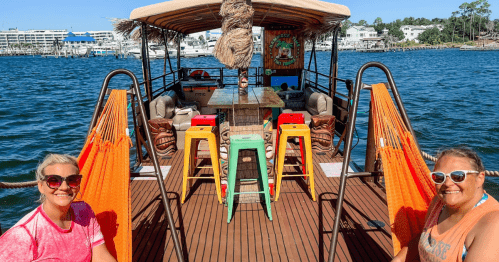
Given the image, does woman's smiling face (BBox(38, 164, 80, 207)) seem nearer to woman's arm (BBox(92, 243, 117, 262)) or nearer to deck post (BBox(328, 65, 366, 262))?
woman's arm (BBox(92, 243, 117, 262))

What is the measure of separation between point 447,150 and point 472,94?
26.5 meters

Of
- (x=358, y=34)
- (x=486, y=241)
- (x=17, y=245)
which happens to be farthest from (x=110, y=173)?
(x=358, y=34)

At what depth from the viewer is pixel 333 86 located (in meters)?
7.95

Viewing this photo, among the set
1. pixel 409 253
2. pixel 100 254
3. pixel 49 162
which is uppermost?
pixel 49 162

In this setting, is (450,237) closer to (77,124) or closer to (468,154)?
(468,154)

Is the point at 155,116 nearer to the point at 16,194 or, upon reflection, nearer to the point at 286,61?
the point at 16,194

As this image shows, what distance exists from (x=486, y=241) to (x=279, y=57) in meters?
9.77

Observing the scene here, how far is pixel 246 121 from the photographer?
14.2ft

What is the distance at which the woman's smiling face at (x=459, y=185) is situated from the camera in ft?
5.91

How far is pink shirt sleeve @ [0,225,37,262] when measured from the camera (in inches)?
68.7

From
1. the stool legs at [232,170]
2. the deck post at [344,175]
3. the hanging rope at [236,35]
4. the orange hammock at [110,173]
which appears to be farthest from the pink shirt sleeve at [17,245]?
the hanging rope at [236,35]

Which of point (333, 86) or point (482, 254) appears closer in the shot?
point (482, 254)

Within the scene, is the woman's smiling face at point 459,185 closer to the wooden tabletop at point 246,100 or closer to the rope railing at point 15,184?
the wooden tabletop at point 246,100

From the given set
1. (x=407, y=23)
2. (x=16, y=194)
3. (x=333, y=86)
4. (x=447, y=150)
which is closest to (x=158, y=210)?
(x=447, y=150)
